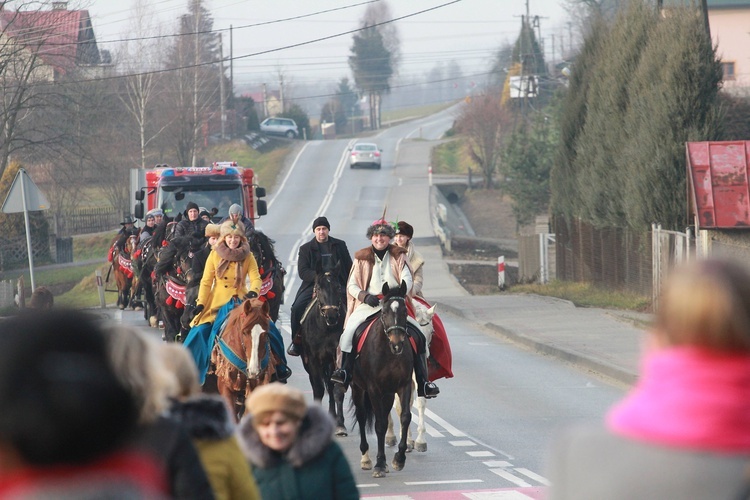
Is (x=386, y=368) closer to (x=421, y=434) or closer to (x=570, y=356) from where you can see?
(x=421, y=434)

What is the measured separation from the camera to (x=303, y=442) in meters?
4.81

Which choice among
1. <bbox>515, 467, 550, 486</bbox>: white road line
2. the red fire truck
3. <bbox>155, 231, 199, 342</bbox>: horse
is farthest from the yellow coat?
the red fire truck

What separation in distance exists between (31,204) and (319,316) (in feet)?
41.9

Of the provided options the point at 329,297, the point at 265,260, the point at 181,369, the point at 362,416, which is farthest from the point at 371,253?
the point at 181,369

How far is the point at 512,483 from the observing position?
1048cm

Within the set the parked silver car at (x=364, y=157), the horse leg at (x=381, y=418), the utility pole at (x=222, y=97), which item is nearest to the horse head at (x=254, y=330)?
the horse leg at (x=381, y=418)

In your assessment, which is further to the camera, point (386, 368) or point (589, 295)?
point (589, 295)

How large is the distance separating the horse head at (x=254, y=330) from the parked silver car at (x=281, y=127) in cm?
9019

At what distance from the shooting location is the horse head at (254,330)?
10.4 metres

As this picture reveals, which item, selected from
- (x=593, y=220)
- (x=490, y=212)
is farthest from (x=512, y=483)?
(x=490, y=212)

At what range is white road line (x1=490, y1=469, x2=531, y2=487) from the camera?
412 inches

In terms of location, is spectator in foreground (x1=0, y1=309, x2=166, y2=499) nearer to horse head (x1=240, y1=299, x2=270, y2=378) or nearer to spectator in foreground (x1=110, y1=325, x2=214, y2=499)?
spectator in foreground (x1=110, y1=325, x2=214, y2=499)

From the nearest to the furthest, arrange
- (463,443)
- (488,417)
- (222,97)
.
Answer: (463,443)
(488,417)
(222,97)

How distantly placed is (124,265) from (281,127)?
7416cm
